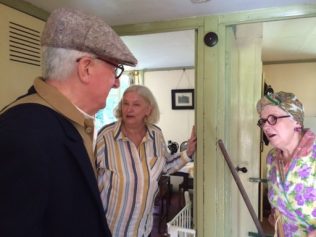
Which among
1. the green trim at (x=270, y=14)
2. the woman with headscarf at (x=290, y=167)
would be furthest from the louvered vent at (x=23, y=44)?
the woman with headscarf at (x=290, y=167)

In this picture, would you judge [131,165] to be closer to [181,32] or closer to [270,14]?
[270,14]

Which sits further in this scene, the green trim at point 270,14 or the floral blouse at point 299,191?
the green trim at point 270,14

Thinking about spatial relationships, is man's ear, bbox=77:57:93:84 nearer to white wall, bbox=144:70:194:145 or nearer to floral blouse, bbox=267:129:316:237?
floral blouse, bbox=267:129:316:237

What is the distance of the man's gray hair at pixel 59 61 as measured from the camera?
27.1 inches

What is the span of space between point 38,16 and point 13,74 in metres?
0.35

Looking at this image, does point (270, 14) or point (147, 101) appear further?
point (147, 101)

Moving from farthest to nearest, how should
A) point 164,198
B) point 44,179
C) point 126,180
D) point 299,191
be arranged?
point 164,198
point 126,180
point 299,191
point 44,179

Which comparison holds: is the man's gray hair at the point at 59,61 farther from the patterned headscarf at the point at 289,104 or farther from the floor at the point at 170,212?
the floor at the point at 170,212

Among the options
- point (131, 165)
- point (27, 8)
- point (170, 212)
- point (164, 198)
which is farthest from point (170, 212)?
point (27, 8)

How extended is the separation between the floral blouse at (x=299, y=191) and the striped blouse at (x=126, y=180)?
61 centimetres

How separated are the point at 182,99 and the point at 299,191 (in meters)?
3.24

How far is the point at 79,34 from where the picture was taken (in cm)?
A: 68

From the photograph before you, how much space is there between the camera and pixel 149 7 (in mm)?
1451

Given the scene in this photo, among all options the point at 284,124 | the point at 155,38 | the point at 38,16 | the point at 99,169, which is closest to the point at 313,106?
the point at 155,38
